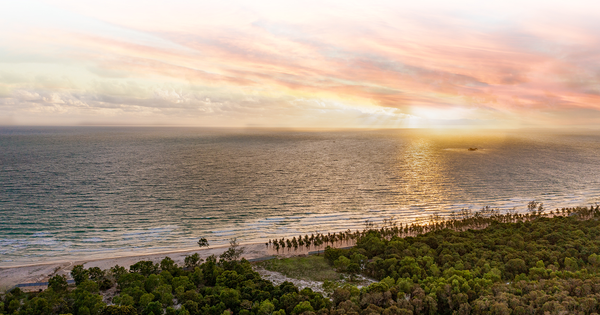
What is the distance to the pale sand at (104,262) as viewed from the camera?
52.6 meters

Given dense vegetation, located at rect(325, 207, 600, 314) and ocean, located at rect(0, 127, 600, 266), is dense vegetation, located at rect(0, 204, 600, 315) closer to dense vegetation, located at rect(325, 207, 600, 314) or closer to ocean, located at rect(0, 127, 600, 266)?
dense vegetation, located at rect(325, 207, 600, 314)

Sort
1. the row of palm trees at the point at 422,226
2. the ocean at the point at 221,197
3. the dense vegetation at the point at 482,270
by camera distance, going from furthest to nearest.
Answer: the ocean at the point at 221,197, the row of palm trees at the point at 422,226, the dense vegetation at the point at 482,270

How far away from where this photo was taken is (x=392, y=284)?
47000 mm

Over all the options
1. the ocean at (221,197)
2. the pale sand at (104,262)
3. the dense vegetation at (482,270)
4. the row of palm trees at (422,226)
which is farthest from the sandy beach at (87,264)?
the dense vegetation at (482,270)

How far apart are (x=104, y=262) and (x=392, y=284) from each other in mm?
54266

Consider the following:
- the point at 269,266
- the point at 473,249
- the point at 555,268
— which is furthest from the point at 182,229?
the point at 555,268

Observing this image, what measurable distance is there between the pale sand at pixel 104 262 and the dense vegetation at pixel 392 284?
5740 millimetres

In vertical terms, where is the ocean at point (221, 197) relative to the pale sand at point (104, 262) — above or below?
above

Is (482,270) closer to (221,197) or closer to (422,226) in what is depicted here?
(422,226)

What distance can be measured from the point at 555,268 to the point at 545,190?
84220mm

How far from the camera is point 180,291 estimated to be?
4506 cm

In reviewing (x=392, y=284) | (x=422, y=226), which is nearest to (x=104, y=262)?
(x=392, y=284)

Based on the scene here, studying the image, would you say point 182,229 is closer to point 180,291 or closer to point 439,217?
point 180,291

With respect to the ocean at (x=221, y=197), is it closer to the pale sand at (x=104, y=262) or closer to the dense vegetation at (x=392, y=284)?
the pale sand at (x=104, y=262)
